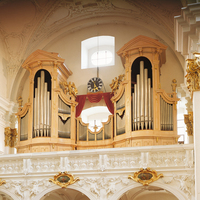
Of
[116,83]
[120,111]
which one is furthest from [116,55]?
[120,111]

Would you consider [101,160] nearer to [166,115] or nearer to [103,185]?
[103,185]

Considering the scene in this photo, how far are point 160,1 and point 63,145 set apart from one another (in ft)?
22.8

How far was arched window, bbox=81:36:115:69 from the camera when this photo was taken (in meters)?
18.4

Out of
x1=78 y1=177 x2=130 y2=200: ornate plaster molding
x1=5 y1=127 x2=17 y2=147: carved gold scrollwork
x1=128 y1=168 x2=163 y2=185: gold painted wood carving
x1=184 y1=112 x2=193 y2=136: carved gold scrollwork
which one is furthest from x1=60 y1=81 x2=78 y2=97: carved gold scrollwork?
x1=128 y1=168 x2=163 y2=185: gold painted wood carving

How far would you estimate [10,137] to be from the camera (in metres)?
17.6

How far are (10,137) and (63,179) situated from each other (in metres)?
4.87

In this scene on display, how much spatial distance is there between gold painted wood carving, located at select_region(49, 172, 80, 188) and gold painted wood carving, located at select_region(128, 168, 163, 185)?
1966mm

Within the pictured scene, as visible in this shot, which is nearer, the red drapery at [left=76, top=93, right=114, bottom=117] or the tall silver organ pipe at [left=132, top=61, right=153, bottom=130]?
A: the tall silver organ pipe at [left=132, top=61, right=153, bottom=130]

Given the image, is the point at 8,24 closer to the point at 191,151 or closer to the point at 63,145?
the point at 63,145

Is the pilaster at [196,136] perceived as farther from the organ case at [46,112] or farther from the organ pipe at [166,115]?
the organ case at [46,112]

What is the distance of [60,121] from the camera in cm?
1598

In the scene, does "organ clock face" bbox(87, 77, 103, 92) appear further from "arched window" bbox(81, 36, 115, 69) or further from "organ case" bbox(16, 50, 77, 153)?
"arched window" bbox(81, 36, 115, 69)

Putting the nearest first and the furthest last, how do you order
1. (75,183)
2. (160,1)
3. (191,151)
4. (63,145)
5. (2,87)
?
(191,151) → (75,183) → (63,145) → (160,1) → (2,87)

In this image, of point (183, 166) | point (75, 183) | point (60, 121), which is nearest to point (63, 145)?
point (60, 121)
